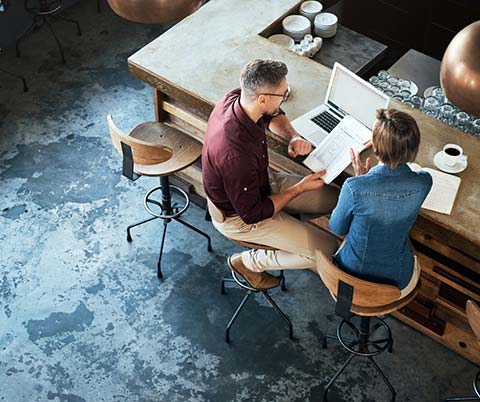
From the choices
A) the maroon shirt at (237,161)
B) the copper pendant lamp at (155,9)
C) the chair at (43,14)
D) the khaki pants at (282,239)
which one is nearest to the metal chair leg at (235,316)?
the khaki pants at (282,239)

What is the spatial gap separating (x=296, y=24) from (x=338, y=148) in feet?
4.17

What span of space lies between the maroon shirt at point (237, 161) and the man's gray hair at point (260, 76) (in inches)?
4.7

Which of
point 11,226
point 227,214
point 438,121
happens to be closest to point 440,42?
point 438,121

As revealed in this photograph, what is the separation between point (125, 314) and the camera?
434 cm

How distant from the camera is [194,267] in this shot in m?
4.59

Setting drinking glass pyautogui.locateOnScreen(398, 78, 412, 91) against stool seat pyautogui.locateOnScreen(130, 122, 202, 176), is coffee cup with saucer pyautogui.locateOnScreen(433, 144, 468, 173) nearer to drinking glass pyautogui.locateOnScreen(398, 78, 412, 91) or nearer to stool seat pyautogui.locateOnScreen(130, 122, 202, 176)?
drinking glass pyautogui.locateOnScreen(398, 78, 412, 91)

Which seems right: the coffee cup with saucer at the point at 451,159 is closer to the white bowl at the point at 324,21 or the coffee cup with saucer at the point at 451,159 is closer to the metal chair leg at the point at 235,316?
the metal chair leg at the point at 235,316

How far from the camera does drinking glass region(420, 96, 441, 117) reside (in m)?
4.21

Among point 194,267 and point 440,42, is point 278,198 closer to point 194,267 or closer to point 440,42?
point 194,267

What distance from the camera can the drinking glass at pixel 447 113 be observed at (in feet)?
13.6

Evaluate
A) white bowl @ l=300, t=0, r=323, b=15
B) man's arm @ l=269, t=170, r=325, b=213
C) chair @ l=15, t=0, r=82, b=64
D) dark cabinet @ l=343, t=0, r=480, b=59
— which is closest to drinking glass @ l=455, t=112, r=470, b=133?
man's arm @ l=269, t=170, r=325, b=213

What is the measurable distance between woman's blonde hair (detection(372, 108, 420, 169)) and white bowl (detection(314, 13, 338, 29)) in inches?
71.3

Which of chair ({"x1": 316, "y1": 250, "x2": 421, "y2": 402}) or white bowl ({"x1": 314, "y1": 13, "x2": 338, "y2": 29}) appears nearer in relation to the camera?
chair ({"x1": 316, "y1": 250, "x2": 421, "y2": 402})

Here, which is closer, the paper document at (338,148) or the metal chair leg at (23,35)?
the paper document at (338,148)
